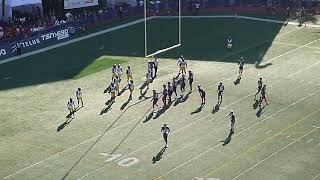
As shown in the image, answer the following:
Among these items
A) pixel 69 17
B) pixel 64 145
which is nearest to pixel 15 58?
pixel 69 17

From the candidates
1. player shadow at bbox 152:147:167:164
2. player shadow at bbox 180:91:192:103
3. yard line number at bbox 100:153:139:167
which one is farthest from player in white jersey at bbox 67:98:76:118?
player shadow at bbox 152:147:167:164

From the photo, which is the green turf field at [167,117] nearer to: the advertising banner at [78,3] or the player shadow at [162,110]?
the player shadow at [162,110]

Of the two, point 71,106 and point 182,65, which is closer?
point 71,106

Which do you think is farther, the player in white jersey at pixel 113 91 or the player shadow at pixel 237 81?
the player shadow at pixel 237 81

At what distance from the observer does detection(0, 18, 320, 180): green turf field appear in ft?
98.0

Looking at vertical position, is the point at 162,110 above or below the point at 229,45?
below

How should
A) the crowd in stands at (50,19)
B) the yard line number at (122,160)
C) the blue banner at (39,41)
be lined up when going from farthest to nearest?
1. the crowd in stands at (50,19)
2. the blue banner at (39,41)
3. the yard line number at (122,160)

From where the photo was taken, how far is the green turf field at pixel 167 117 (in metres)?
29.9

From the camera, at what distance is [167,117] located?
120ft

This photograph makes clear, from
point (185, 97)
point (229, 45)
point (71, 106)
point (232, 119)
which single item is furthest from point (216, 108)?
point (229, 45)

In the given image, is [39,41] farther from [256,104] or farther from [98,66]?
[256,104]

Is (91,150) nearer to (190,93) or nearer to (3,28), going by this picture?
(190,93)

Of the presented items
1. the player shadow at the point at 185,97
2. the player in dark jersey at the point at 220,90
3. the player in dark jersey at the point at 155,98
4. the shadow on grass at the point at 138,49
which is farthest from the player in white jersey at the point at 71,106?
the player in dark jersey at the point at 220,90

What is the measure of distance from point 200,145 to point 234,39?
79.5 feet
